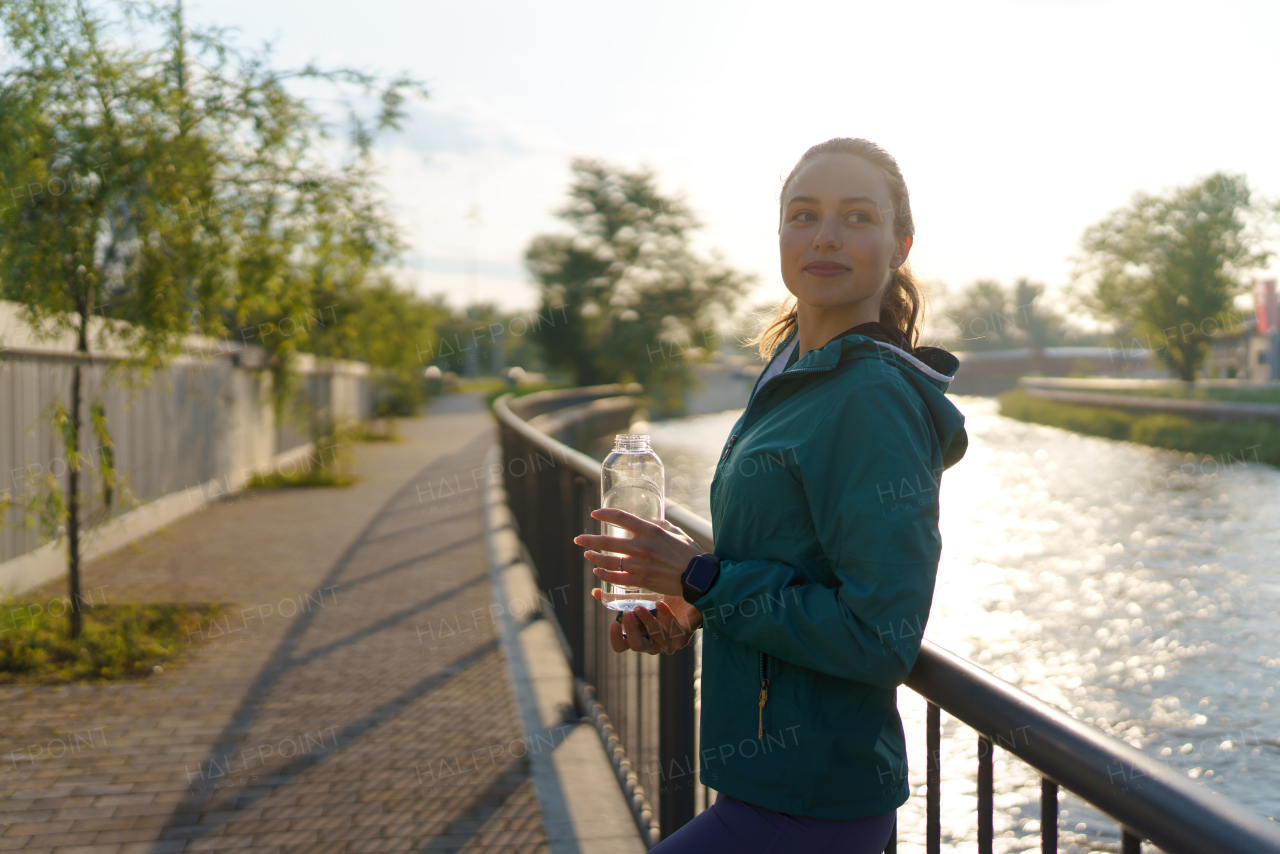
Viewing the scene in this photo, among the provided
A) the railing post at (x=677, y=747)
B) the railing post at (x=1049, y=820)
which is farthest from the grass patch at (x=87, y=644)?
the railing post at (x=1049, y=820)

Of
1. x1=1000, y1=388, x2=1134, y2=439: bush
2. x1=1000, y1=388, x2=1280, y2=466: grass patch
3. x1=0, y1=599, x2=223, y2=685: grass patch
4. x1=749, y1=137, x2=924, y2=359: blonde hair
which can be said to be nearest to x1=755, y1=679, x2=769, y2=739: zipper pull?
x1=749, y1=137, x2=924, y2=359: blonde hair

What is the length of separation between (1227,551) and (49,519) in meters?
12.0

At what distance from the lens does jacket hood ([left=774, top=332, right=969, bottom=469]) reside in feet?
5.59

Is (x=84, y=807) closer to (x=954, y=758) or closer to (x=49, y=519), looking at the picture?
(x=49, y=519)

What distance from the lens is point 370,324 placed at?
26.5 metres

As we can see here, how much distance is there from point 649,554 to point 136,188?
5.95 meters

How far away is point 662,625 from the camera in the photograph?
2.17 m

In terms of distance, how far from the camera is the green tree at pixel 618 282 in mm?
58562

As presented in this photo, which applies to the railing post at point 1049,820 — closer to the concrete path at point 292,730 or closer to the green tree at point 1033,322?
the concrete path at point 292,730

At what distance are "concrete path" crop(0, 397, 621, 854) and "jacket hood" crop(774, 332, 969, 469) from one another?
301 centimetres

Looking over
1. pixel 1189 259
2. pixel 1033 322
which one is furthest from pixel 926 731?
pixel 1033 322

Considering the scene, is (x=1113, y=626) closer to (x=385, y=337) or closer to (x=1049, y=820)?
(x=1049, y=820)

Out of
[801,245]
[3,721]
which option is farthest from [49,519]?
[801,245]

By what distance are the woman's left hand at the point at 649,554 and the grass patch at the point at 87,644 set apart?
552cm
